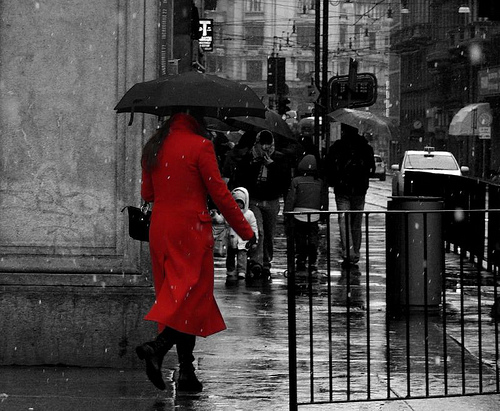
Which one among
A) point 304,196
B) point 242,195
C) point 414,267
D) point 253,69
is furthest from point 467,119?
point 253,69

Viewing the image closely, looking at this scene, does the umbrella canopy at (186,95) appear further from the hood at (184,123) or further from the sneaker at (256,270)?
the sneaker at (256,270)

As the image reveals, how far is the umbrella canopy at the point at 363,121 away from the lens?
21.8 m

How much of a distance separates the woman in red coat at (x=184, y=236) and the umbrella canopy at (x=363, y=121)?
13665 millimetres

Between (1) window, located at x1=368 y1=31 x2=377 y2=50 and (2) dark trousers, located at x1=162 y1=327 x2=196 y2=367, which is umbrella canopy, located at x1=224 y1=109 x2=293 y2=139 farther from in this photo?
(1) window, located at x1=368 y1=31 x2=377 y2=50

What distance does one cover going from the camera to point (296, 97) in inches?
4727

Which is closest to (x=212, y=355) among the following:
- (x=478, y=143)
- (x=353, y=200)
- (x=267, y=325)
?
(x=267, y=325)

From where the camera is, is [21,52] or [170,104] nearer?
[170,104]

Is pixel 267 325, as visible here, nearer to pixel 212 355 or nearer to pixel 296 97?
pixel 212 355

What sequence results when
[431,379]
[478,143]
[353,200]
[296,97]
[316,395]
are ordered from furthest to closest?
[296,97], [478,143], [353,200], [431,379], [316,395]

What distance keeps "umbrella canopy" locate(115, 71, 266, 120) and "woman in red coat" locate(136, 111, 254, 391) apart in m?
0.23

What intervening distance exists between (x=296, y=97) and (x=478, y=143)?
2186 inches

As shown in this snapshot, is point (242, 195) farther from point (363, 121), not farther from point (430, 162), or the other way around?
point (430, 162)

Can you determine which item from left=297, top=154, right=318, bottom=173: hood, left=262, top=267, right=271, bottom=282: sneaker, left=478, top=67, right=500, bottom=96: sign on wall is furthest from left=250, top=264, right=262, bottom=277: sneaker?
left=478, top=67, right=500, bottom=96: sign on wall

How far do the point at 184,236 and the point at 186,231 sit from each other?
0.03m
